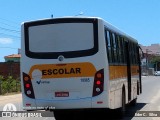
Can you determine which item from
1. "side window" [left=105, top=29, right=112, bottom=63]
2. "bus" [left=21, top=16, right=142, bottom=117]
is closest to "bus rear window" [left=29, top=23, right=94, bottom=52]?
"bus" [left=21, top=16, right=142, bottom=117]

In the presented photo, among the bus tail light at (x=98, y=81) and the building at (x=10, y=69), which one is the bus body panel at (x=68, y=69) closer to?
the bus tail light at (x=98, y=81)

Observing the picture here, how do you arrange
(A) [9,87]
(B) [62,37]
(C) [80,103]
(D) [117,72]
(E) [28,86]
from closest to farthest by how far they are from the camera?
1. (C) [80,103]
2. (B) [62,37]
3. (E) [28,86]
4. (D) [117,72]
5. (A) [9,87]

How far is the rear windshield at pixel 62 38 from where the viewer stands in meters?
13.0

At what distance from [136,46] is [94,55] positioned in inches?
331

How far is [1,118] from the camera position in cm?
1599

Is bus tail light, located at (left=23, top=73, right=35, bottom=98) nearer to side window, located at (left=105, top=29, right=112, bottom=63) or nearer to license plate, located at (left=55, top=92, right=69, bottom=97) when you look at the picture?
license plate, located at (left=55, top=92, right=69, bottom=97)

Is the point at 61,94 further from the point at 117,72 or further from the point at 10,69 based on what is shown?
the point at 10,69

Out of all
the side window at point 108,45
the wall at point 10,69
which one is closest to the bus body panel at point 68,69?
the side window at point 108,45

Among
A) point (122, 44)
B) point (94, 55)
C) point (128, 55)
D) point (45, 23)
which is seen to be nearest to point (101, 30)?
point (94, 55)

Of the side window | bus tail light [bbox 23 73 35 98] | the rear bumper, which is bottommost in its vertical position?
the rear bumper

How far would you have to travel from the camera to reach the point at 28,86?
1335 cm

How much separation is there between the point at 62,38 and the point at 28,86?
1.72m

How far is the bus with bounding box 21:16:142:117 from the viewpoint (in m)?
12.8

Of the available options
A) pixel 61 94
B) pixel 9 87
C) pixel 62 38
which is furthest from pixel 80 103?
pixel 9 87
